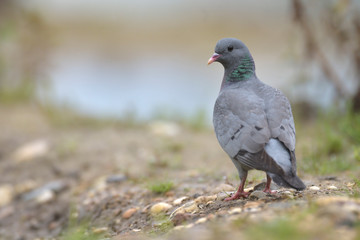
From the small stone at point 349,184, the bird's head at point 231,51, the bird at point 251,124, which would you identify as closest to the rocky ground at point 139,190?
the small stone at point 349,184

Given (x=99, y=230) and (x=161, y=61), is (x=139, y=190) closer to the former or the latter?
(x=99, y=230)

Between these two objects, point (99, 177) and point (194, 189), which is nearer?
point (194, 189)

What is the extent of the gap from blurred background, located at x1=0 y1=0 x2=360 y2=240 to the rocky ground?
15mm

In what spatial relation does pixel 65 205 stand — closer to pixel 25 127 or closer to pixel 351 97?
pixel 25 127

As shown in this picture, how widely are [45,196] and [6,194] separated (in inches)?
22.5

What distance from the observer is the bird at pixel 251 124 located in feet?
12.1

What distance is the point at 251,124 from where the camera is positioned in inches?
154

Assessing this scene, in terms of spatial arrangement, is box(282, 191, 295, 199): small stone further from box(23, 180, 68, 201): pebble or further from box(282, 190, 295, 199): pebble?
box(23, 180, 68, 201): pebble

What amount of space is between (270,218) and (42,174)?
4.09 m

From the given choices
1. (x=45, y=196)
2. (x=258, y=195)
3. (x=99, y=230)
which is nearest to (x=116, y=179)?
(x=45, y=196)

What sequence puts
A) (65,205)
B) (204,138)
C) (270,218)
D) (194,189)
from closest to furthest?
(270,218) < (194,189) < (65,205) < (204,138)

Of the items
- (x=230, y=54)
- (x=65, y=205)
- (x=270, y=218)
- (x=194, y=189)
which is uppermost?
(x=230, y=54)

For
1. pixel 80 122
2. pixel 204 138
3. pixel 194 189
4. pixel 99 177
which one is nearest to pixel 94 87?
pixel 80 122

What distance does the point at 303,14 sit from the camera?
6875 mm
